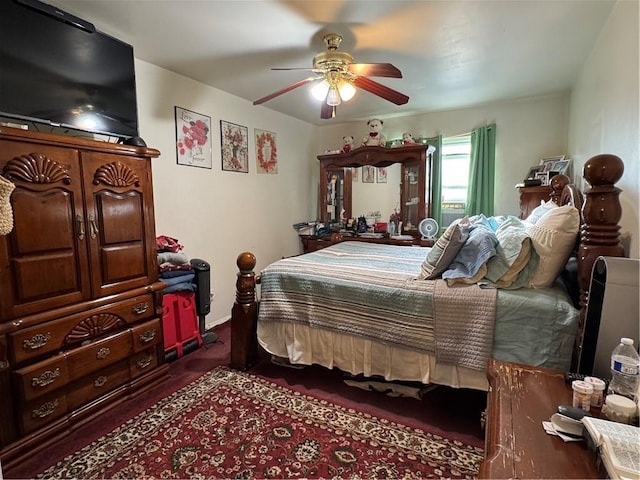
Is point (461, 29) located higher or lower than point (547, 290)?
higher

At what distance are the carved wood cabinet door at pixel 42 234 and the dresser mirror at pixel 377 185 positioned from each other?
3141mm

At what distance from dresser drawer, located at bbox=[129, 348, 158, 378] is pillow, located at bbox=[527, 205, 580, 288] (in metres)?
2.41

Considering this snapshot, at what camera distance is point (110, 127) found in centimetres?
217

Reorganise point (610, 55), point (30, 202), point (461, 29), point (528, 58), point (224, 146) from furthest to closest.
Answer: point (224, 146) → point (528, 58) → point (461, 29) → point (610, 55) → point (30, 202)

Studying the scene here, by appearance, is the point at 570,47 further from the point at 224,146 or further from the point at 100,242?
the point at 100,242

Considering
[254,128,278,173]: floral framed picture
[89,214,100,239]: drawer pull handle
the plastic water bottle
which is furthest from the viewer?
[254,128,278,173]: floral framed picture

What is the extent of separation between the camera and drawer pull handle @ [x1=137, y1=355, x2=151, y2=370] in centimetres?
219

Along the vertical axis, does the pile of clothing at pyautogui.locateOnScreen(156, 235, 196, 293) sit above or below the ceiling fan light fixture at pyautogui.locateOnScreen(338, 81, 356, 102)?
below

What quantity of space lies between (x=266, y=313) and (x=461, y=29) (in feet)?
7.63

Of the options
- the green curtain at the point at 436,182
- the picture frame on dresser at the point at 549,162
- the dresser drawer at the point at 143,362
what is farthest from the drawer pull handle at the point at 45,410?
the picture frame on dresser at the point at 549,162

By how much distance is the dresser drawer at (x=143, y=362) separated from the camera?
2.14 metres

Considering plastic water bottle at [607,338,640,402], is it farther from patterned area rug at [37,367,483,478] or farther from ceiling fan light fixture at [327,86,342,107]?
ceiling fan light fixture at [327,86,342,107]

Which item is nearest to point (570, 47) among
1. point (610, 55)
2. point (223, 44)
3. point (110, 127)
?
point (610, 55)

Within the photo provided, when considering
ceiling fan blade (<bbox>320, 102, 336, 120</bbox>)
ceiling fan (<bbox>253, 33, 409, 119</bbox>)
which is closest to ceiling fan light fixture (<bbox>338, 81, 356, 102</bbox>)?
ceiling fan (<bbox>253, 33, 409, 119</bbox>)
